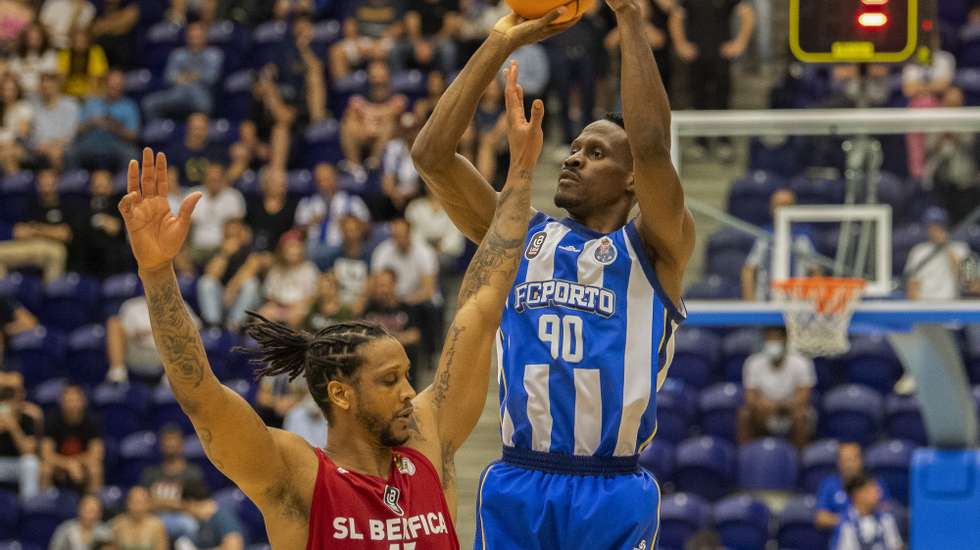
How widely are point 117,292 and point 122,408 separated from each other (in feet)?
4.26

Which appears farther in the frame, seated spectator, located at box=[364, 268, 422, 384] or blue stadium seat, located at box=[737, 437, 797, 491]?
seated spectator, located at box=[364, 268, 422, 384]

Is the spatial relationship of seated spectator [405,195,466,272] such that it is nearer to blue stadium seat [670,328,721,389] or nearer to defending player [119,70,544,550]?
blue stadium seat [670,328,721,389]

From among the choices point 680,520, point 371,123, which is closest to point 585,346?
point 680,520

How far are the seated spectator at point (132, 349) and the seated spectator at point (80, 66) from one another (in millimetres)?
3786

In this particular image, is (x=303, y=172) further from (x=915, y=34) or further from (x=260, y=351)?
(x=260, y=351)

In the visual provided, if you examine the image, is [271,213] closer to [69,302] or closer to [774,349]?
[69,302]

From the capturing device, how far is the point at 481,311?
4.83 metres

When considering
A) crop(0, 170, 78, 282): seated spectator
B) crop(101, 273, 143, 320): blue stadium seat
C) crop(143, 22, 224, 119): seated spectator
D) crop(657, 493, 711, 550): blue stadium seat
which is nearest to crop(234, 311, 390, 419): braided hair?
crop(657, 493, 711, 550): blue stadium seat

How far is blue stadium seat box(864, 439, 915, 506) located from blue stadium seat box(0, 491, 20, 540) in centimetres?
625

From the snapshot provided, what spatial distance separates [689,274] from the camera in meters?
9.86

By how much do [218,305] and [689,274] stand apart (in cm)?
522

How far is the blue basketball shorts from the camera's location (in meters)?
5.31

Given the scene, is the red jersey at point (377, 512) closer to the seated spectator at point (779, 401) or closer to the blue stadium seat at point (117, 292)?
the seated spectator at point (779, 401)

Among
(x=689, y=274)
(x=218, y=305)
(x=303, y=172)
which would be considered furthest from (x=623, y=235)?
(x=303, y=172)
